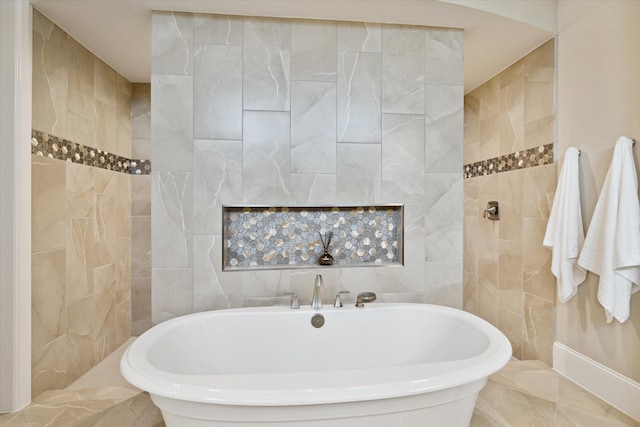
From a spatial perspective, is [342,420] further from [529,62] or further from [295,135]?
[529,62]

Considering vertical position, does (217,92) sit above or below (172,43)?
below

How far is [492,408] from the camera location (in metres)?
1.88

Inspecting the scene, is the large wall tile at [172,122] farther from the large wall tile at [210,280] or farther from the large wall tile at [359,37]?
the large wall tile at [359,37]

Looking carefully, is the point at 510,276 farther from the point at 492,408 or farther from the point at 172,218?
the point at 172,218

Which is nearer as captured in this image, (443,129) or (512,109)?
(443,129)

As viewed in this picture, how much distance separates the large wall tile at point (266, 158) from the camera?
2098 millimetres

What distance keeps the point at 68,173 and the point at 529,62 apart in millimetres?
3381

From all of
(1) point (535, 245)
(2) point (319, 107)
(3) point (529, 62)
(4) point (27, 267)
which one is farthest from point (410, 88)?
(4) point (27, 267)

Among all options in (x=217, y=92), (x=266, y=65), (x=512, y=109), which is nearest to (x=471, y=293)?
(x=512, y=109)

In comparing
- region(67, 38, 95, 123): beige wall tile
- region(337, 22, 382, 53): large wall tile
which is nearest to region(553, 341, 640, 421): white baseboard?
region(337, 22, 382, 53): large wall tile

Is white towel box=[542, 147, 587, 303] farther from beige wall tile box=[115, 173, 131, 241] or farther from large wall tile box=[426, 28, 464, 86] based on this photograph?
beige wall tile box=[115, 173, 131, 241]

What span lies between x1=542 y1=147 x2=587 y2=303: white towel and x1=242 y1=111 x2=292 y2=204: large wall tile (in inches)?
66.1

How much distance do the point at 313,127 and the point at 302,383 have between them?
1.49 m

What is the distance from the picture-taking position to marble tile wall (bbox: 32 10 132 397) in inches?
81.4
